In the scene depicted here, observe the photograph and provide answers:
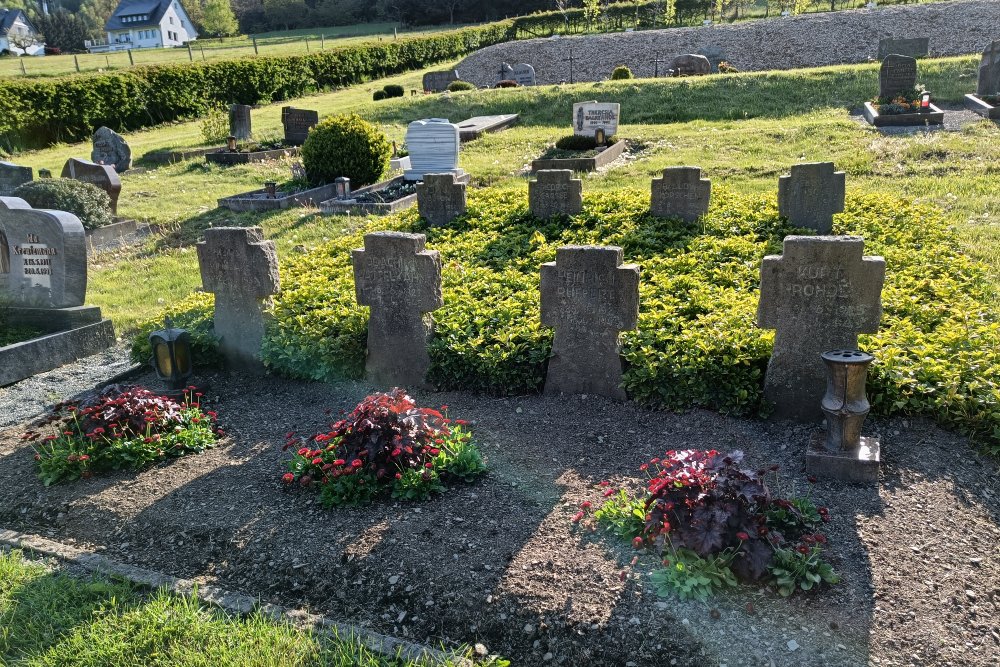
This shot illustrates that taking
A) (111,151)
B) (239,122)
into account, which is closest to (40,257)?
(111,151)

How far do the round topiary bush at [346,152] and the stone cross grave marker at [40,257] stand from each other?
7390 millimetres

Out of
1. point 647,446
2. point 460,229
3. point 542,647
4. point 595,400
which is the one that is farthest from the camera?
point 460,229

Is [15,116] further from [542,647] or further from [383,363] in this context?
[542,647]

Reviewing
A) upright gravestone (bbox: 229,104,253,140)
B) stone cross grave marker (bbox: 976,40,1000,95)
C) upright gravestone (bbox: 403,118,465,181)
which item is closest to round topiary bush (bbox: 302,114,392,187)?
upright gravestone (bbox: 403,118,465,181)

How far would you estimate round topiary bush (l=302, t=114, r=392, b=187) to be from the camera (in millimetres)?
15273

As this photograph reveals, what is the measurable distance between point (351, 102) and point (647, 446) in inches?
1145

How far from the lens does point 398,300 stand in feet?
21.5

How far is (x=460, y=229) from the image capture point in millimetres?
10211

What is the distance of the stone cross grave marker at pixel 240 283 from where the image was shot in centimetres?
697

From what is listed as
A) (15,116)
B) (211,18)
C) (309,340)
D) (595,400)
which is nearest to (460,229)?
(309,340)

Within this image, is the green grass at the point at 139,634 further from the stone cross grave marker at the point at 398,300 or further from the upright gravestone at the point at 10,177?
the upright gravestone at the point at 10,177

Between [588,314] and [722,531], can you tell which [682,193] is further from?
[722,531]

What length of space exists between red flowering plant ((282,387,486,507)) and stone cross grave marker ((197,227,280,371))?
2.33 m

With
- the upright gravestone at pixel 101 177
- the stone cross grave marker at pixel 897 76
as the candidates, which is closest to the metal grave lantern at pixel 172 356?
the upright gravestone at pixel 101 177
